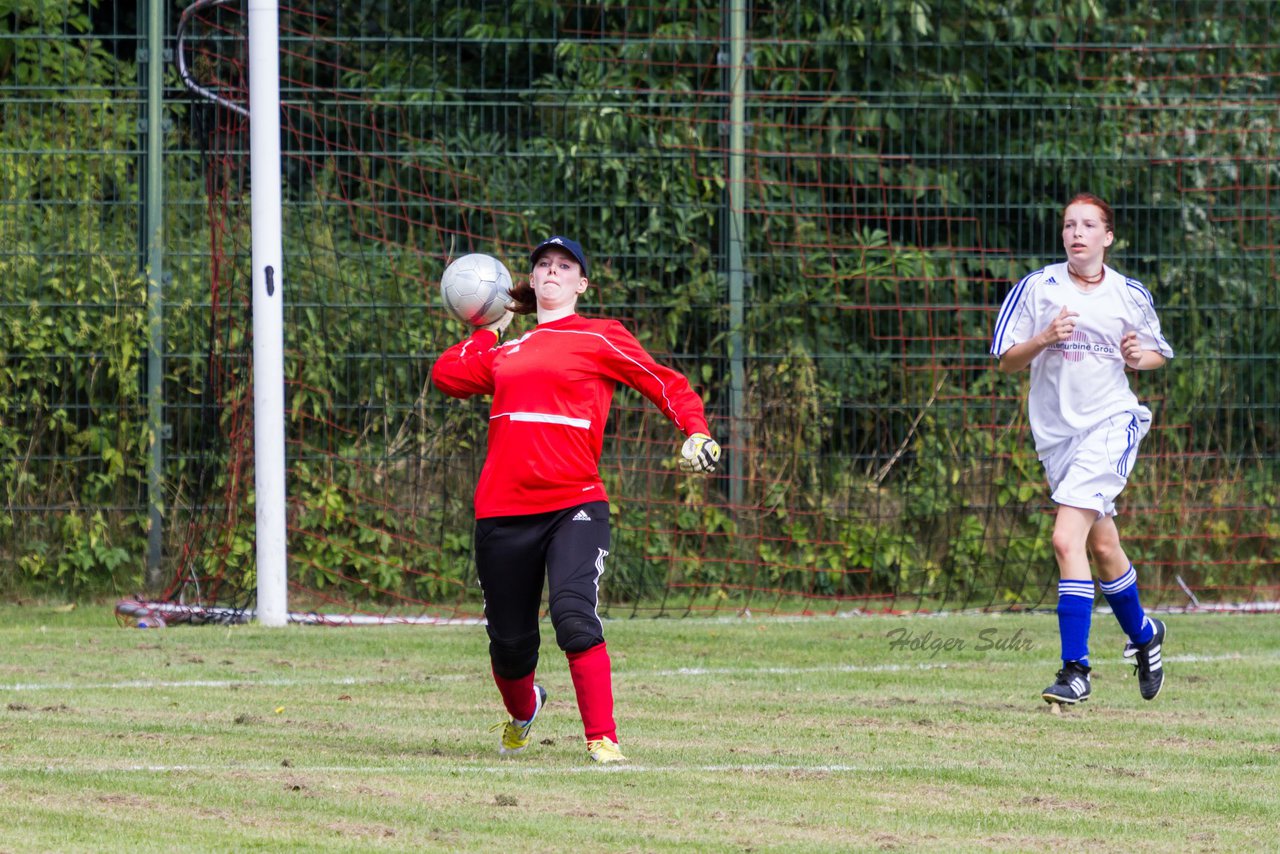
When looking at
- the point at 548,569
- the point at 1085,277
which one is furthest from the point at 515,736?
the point at 1085,277

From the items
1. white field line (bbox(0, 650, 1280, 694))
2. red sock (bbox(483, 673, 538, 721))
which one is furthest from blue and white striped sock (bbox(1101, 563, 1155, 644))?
red sock (bbox(483, 673, 538, 721))

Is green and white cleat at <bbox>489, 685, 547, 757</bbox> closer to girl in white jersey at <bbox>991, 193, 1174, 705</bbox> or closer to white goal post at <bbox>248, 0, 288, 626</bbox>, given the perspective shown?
girl in white jersey at <bbox>991, 193, 1174, 705</bbox>

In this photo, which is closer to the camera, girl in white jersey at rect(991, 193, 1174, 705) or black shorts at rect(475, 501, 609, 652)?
black shorts at rect(475, 501, 609, 652)

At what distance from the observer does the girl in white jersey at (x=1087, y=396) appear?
6.65m

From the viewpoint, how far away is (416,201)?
1063 cm

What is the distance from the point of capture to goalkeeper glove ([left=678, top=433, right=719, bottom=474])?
5.23 metres

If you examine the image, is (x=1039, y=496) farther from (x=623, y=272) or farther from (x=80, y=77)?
(x=80, y=77)

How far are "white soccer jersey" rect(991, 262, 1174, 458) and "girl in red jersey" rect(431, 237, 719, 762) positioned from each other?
1.94 meters

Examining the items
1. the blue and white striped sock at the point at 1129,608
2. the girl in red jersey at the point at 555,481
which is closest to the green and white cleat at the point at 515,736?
the girl in red jersey at the point at 555,481

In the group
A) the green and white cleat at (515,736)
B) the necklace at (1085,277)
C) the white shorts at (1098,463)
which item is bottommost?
the green and white cleat at (515,736)

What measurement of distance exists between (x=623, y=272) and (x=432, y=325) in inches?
48.5

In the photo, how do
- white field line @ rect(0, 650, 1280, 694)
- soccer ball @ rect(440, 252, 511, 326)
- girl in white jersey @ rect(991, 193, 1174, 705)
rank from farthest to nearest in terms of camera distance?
1. white field line @ rect(0, 650, 1280, 694)
2. girl in white jersey @ rect(991, 193, 1174, 705)
3. soccer ball @ rect(440, 252, 511, 326)

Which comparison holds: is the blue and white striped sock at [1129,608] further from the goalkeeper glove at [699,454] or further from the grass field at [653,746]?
the goalkeeper glove at [699,454]

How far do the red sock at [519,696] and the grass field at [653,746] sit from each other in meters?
0.16
